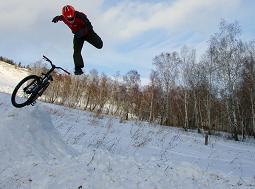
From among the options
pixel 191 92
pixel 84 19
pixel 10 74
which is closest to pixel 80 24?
pixel 84 19

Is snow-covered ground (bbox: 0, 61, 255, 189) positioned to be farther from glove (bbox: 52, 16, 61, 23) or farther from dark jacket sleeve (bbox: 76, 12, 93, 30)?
dark jacket sleeve (bbox: 76, 12, 93, 30)

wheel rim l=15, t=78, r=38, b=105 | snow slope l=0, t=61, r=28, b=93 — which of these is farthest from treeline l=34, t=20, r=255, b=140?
snow slope l=0, t=61, r=28, b=93

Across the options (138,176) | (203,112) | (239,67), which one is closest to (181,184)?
(138,176)

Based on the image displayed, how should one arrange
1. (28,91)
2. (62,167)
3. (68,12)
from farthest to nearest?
(28,91), (68,12), (62,167)

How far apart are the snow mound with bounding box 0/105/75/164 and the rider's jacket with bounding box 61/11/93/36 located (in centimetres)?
214

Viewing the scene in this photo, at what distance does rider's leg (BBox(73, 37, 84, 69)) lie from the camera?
8.15 meters

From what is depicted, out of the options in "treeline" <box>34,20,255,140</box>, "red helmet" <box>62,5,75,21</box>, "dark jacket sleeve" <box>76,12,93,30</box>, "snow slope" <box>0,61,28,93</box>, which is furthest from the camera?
"snow slope" <box>0,61,28,93</box>

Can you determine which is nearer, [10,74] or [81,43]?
[81,43]

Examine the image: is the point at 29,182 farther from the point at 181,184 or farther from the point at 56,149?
the point at 181,184

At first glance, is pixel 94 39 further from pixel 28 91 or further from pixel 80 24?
pixel 28 91

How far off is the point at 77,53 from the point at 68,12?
3.44 feet

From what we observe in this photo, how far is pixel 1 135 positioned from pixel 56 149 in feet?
4.00

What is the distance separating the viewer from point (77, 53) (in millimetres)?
8164

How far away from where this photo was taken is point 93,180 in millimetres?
6172
